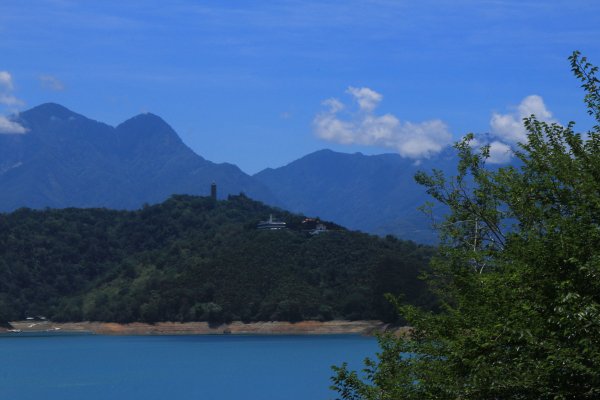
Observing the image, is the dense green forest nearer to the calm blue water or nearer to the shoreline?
the shoreline

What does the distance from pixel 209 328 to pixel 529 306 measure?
126m

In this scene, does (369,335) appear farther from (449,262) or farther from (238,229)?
(449,262)

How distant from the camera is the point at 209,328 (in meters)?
139

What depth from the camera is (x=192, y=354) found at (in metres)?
109

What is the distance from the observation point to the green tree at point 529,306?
13.3m

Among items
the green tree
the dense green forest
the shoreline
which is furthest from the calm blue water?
the green tree

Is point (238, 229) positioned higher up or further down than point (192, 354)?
higher up

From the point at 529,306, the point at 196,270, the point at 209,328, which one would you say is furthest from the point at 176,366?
the point at 529,306

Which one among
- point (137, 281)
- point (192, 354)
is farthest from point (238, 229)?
point (192, 354)

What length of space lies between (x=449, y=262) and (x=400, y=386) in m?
5.34

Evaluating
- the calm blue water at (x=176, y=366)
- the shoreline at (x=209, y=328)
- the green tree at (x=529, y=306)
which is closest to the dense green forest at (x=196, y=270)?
the shoreline at (x=209, y=328)

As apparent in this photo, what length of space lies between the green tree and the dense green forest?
9675cm

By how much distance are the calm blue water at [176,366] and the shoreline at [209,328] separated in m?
1.14

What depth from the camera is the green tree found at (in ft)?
43.7
